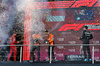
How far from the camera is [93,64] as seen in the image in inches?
145

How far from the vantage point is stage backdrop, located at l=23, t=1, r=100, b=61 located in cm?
435

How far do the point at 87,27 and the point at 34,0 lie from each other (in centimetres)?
141

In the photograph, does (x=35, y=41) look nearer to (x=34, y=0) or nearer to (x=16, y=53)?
(x=16, y=53)

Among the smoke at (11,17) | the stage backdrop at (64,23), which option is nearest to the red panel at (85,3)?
the stage backdrop at (64,23)

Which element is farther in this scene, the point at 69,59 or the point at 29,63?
the point at 69,59

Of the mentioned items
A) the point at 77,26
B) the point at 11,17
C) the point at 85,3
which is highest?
the point at 85,3

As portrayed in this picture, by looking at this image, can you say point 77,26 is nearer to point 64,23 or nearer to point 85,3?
point 64,23

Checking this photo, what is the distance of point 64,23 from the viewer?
14.5 feet

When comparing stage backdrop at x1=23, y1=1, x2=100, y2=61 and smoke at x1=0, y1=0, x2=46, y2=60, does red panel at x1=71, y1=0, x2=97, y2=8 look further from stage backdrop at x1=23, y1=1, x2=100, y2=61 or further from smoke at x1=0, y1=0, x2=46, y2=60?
smoke at x1=0, y1=0, x2=46, y2=60

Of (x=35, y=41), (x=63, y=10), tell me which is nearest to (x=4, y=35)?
(x=35, y=41)

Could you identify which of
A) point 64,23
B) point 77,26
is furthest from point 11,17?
point 77,26

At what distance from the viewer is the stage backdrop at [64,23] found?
435cm

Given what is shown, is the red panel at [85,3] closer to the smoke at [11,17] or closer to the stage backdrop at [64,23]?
the stage backdrop at [64,23]

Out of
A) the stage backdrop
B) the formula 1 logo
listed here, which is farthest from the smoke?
the formula 1 logo
